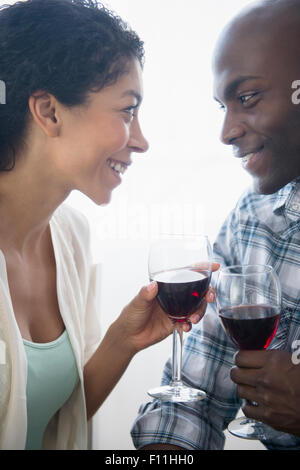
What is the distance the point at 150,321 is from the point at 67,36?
57 centimetres

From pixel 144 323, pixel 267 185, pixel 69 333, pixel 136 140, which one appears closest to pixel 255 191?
pixel 267 185

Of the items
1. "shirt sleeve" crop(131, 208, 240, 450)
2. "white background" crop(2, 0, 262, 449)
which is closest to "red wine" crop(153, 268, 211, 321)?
"shirt sleeve" crop(131, 208, 240, 450)

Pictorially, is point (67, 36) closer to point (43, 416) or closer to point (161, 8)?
point (161, 8)

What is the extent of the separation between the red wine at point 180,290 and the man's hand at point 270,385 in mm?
110

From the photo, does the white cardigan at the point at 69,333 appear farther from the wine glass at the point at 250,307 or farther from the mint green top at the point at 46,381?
the wine glass at the point at 250,307

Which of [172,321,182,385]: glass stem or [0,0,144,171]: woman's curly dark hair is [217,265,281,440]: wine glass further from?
[0,0,144,171]: woman's curly dark hair

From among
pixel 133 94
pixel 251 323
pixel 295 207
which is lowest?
pixel 251 323

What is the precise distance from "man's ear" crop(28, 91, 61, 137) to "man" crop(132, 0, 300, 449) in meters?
0.37

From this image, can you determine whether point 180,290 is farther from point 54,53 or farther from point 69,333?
point 54,53

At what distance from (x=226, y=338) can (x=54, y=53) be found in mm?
678

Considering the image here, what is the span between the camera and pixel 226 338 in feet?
3.37

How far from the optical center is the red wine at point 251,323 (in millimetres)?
712
